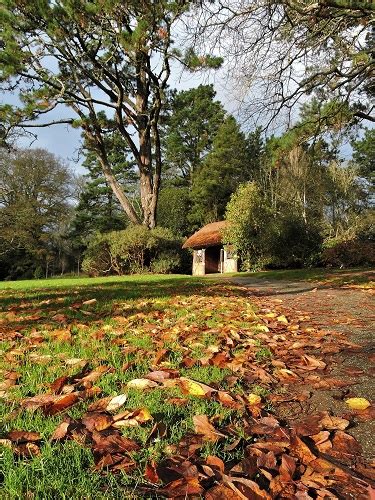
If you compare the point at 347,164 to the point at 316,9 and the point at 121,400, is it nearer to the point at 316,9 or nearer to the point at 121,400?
the point at 316,9

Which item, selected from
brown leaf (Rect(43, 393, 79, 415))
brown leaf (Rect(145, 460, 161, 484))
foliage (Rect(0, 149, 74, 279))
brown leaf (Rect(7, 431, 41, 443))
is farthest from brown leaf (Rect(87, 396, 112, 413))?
foliage (Rect(0, 149, 74, 279))

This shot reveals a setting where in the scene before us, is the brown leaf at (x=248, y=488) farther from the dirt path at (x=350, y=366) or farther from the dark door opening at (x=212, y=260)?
the dark door opening at (x=212, y=260)

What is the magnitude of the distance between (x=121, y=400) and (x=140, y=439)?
0.37 meters

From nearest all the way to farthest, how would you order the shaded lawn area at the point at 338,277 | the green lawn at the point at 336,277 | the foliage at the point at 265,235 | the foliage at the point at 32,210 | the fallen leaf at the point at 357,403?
the fallen leaf at the point at 357,403, the shaded lawn area at the point at 338,277, the green lawn at the point at 336,277, the foliage at the point at 265,235, the foliage at the point at 32,210

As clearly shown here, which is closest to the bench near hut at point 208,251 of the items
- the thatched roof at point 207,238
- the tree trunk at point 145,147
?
the thatched roof at point 207,238

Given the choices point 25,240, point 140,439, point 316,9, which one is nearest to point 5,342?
point 140,439

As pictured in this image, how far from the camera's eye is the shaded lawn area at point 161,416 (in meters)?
1.34

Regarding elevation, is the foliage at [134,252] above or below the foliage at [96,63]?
below

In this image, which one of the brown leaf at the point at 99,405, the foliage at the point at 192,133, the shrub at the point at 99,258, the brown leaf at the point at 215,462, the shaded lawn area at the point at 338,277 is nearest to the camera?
the brown leaf at the point at 215,462

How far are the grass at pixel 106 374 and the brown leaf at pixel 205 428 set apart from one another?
1.5 inches

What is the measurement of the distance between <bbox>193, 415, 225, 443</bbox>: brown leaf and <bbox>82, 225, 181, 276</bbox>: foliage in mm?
21488

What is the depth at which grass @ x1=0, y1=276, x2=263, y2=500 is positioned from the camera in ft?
4.39

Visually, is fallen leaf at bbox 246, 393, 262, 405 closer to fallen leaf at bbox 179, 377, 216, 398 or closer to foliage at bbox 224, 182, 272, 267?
fallen leaf at bbox 179, 377, 216, 398

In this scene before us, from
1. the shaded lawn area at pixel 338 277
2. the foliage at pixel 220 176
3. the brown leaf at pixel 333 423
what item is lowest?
the brown leaf at pixel 333 423
